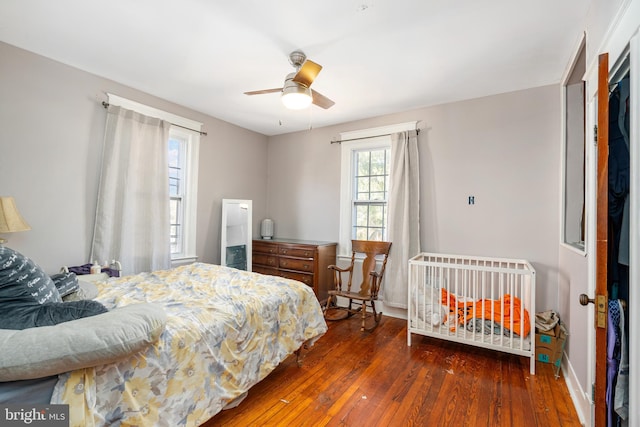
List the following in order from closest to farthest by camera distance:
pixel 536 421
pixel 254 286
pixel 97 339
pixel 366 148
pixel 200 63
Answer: pixel 97 339 → pixel 536 421 → pixel 254 286 → pixel 200 63 → pixel 366 148

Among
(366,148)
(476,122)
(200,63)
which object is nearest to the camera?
(200,63)

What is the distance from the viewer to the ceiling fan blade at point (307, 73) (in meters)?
2.06

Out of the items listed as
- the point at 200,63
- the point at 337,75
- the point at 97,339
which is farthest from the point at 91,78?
the point at 97,339

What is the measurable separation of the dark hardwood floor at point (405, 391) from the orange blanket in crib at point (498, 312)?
0.33 metres

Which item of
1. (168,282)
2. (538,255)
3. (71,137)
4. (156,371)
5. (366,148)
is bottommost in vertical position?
(156,371)

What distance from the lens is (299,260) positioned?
3938mm

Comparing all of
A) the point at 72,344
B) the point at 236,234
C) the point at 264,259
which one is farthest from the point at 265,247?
the point at 72,344

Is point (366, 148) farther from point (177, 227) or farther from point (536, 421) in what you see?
point (536, 421)

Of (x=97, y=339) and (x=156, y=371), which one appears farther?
(x=156, y=371)

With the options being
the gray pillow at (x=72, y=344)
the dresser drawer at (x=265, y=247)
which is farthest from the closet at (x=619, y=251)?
the dresser drawer at (x=265, y=247)

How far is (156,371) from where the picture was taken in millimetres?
1369

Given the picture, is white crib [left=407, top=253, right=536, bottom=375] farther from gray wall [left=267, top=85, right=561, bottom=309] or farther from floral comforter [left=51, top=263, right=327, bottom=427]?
floral comforter [left=51, top=263, right=327, bottom=427]

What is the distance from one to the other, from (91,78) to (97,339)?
2.85 metres

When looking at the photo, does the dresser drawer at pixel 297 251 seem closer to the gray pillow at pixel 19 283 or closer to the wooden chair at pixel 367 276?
the wooden chair at pixel 367 276
